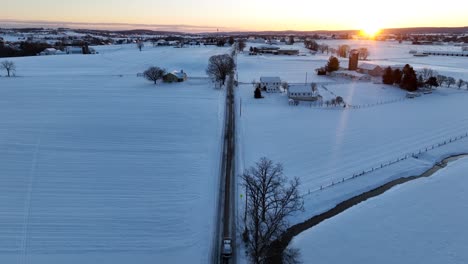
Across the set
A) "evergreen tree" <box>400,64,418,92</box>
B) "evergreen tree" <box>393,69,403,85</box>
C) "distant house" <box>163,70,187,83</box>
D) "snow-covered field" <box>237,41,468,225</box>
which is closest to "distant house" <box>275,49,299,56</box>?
"evergreen tree" <box>393,69,403,85</box>

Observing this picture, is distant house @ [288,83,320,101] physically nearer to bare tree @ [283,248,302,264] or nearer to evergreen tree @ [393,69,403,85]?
evergreen tree @ [393,69,403,85]

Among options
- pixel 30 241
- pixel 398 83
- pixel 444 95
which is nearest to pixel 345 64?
pixel 398 83

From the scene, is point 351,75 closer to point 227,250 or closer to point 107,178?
point 107,178

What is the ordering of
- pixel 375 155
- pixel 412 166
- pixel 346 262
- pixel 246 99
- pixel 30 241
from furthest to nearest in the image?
pixel 246 99 < pixel 375 155 < pixel 412 166 < pixel 30 241 < pixel 346 262

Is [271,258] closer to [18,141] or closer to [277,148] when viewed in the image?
[277,148]

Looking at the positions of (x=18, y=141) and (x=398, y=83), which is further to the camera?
(x=398, y=83)

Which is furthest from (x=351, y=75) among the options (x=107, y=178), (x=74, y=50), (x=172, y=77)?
(x=74, y=50)
